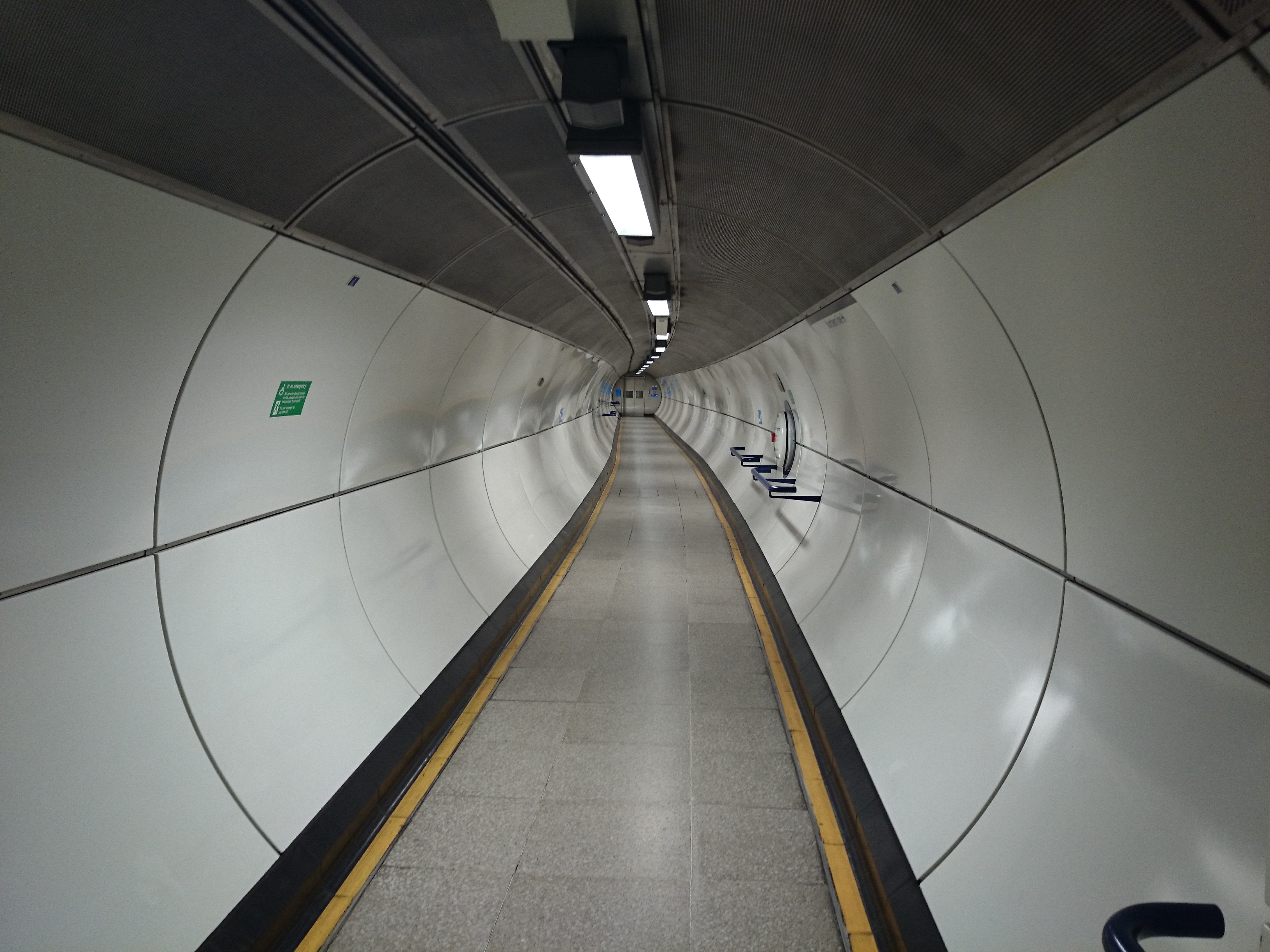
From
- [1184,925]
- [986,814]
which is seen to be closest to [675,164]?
[986,814]

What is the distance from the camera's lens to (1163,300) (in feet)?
6.84

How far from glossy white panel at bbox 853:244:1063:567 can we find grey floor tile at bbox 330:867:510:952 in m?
3.14

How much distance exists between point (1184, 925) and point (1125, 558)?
1.22m

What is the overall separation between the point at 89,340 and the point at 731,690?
5.03m

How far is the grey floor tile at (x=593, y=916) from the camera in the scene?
334 centimetres

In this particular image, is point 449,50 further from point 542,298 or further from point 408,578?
point 542,298

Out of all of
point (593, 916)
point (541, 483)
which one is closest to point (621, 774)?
point (593, 916)

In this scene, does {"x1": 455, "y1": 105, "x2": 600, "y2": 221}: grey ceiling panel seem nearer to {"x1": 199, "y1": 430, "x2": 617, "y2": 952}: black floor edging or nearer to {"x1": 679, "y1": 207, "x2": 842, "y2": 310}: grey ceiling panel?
{"x1": 679, "y1": 207, "x2": 842, "y2": 310}: grey ceiling panel

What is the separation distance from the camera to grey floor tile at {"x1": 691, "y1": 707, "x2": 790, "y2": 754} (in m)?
5.11

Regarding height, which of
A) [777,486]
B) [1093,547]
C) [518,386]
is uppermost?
[518,386]

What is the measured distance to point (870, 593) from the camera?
17.9ft

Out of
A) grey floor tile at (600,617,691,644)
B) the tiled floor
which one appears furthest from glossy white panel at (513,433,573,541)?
the tiled floor

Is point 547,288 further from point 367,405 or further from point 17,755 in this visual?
point 17,755

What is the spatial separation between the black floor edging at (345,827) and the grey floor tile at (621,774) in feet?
3.30
